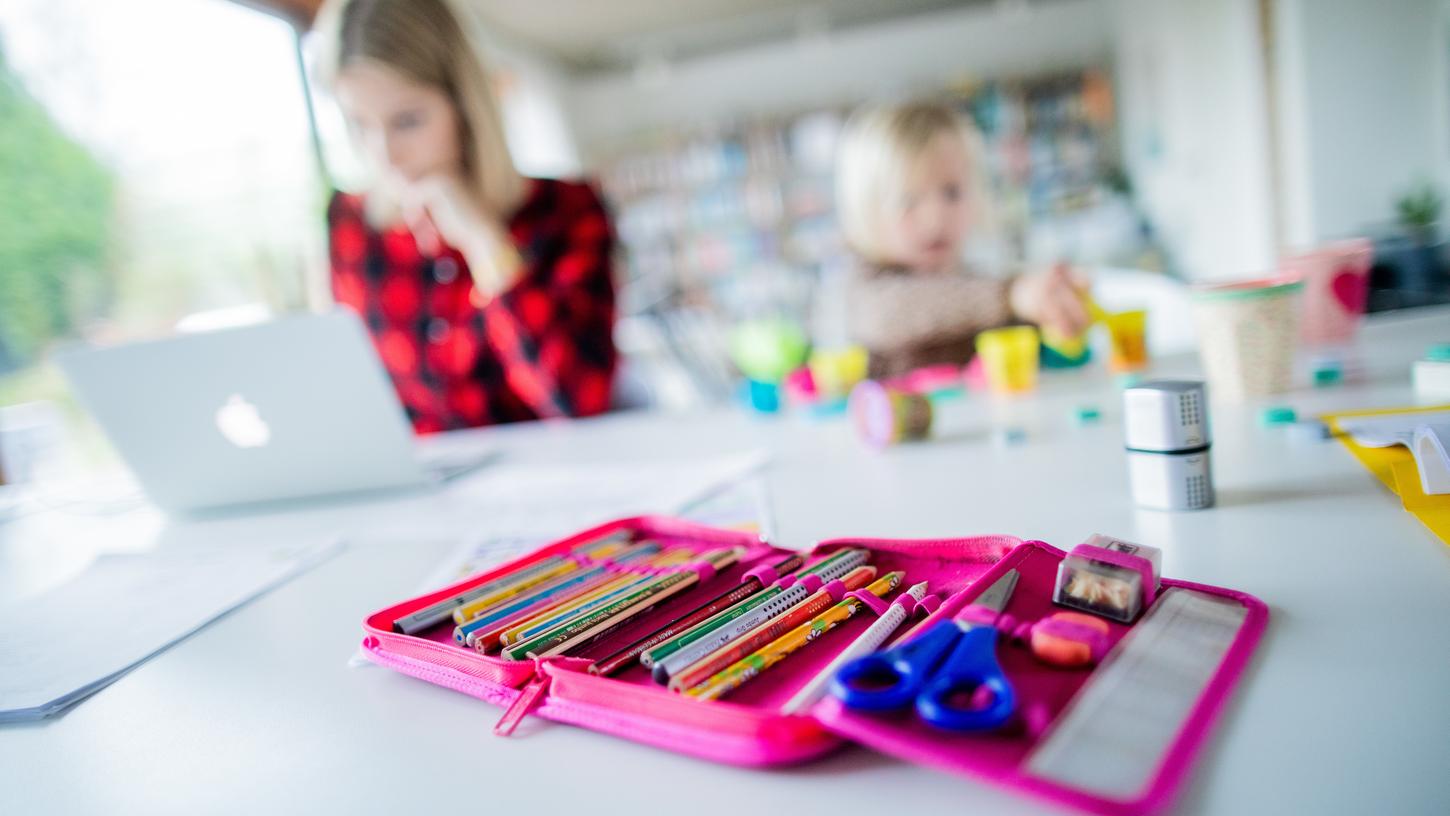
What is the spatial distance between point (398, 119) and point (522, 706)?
3.56 ft

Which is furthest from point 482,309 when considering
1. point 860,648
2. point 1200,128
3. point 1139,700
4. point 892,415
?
point 1200,128

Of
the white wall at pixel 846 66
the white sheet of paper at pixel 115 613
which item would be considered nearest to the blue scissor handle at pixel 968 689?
the white sheet of paper at pixel 115 613

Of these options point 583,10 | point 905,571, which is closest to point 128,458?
point 905,571

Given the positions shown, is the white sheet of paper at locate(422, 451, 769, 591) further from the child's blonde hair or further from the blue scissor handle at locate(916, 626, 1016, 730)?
the child's blonde hair

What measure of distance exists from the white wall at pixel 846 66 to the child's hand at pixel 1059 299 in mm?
3946

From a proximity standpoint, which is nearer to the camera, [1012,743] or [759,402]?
[1012,743]

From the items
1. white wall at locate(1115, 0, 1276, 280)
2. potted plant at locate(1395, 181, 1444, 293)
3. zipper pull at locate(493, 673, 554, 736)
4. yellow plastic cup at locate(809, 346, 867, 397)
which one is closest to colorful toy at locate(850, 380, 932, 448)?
yellow plastic cup at locate(809, 346, 867, 397)

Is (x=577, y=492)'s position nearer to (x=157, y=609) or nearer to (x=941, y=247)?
(x=157, y=609)

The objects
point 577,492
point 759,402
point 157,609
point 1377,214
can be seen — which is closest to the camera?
point 157,609

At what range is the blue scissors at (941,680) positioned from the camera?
328 mm

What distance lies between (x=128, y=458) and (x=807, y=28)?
4499mm

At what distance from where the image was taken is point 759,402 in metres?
1.21

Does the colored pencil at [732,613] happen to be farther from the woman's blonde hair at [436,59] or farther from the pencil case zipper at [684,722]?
the woman's blonde hair at [436,59]

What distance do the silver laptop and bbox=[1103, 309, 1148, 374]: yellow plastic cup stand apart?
92cm
